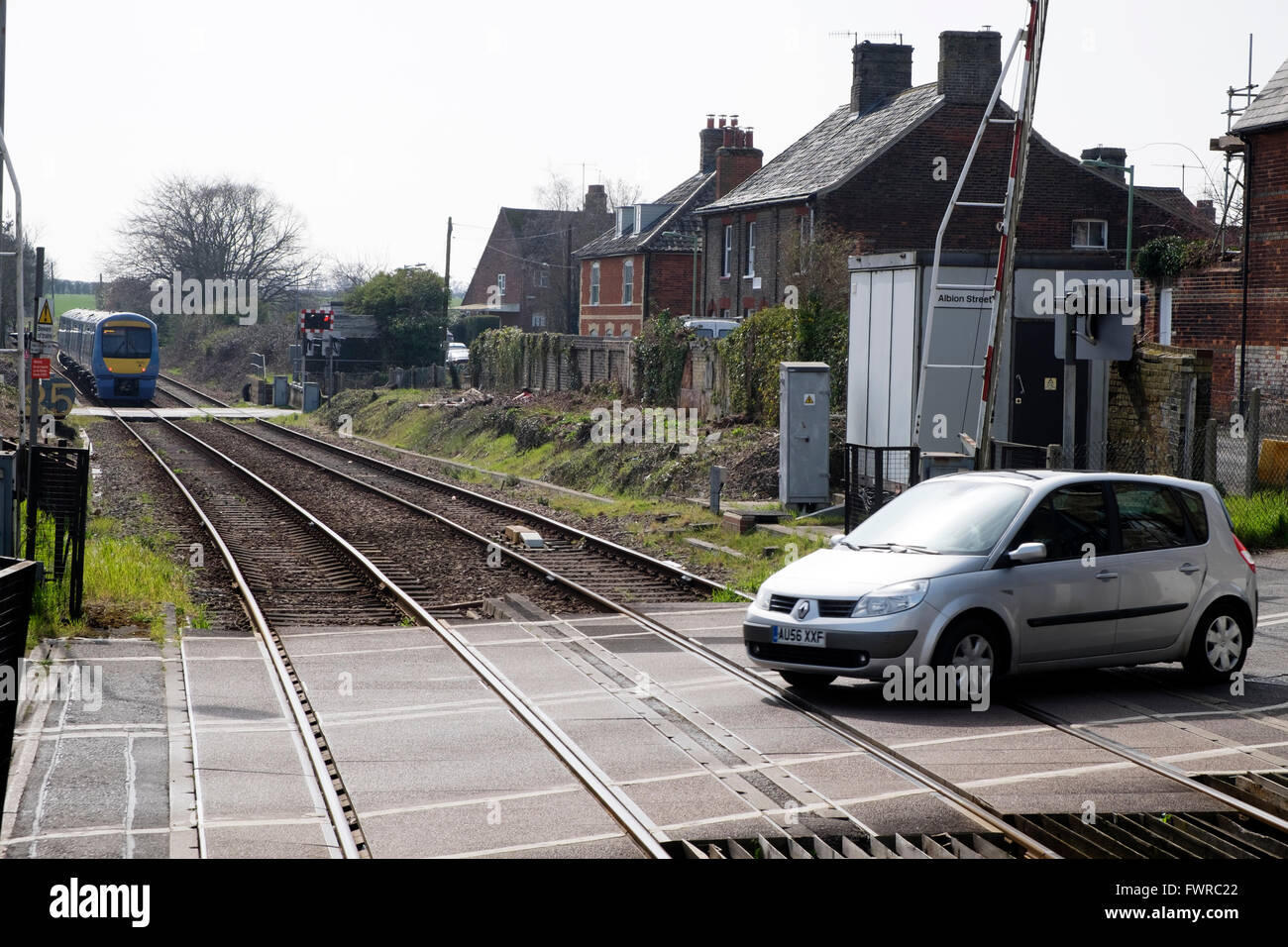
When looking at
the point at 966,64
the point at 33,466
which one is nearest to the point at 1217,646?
the point at 33,466

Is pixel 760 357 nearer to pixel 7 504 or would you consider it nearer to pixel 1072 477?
pixel 1072 477

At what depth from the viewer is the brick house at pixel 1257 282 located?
27281mm

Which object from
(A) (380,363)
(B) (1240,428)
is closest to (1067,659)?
(B) (1240,428)

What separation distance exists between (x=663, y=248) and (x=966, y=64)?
51.8 feet

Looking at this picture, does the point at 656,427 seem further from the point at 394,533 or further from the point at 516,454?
the point at 394,533

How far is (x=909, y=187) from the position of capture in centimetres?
4169

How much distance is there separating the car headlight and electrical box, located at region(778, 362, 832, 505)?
1062 centimetres

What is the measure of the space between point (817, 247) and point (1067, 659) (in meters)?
24.6

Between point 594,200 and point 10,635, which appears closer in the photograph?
point 10,635

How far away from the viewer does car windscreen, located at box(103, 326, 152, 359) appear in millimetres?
54312

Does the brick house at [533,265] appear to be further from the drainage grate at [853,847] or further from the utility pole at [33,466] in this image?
the drainage grate at [853,847]

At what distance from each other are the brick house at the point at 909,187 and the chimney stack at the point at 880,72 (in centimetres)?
3

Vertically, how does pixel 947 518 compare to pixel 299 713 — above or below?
above

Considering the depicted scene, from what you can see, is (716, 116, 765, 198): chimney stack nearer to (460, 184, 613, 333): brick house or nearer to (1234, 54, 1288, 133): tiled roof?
(1234, 54, 1288, 133): tiled roof
